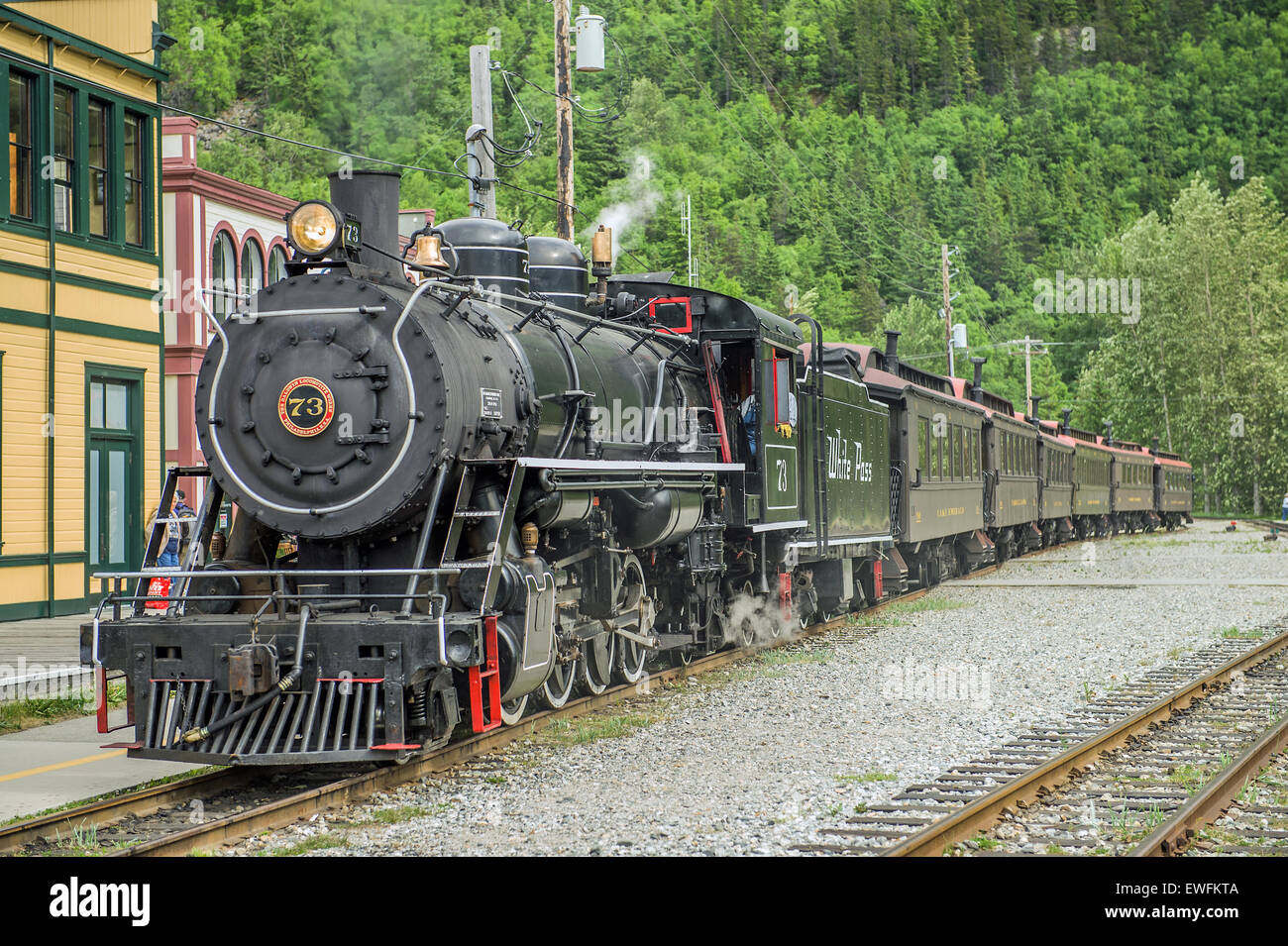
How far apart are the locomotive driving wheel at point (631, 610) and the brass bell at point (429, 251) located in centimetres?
272

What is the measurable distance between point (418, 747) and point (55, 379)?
10.9m

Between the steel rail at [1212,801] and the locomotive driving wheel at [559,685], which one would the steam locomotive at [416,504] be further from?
the steel rail at [1212,801]

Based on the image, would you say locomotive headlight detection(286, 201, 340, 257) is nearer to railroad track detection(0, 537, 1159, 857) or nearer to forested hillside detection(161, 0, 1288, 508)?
railroad track detection(0, 537, 1159, 857)

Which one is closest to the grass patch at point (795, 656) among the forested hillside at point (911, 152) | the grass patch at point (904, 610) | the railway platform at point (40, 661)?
the grass patch at point (904, 610)

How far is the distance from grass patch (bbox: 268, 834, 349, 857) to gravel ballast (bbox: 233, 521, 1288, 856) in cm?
2

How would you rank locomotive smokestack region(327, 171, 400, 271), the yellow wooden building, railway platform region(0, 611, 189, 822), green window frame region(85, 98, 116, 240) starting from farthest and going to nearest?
green window frame region(85, 98, 116, 240)
the yellow wooden building
locomotive smokestack region(327, 171, 400, 271)
railway platform region(0, 611, 189, 822)

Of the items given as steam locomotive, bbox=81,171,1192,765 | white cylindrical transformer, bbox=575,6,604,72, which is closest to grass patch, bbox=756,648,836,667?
steam locomotive, bbox=81,171,1192,765

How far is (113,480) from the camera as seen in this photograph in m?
16.9

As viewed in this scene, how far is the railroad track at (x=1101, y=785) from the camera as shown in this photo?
19.0ft

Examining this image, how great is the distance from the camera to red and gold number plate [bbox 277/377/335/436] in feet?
24.2

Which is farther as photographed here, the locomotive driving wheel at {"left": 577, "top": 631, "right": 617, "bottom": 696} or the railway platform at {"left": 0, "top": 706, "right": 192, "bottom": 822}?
the locomotive driving wheel at {"left": 577, "top": 631, "right": 617, "bottom": 696}

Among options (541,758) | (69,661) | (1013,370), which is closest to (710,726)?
(541,758)

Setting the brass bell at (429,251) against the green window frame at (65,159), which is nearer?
the brass bell at (429,251)

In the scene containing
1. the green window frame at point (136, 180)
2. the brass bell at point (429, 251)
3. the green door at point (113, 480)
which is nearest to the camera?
the brass bell at point (429, 251)
